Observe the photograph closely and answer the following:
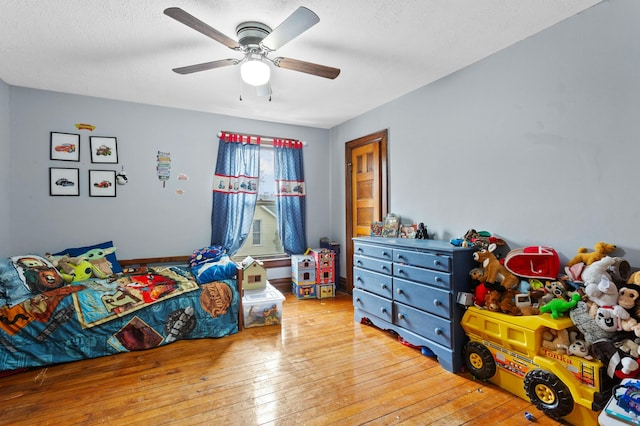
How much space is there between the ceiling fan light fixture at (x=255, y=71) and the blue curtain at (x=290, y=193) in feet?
6.97

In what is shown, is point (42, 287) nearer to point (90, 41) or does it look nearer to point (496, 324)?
point (90, 41)

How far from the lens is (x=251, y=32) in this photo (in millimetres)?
2109

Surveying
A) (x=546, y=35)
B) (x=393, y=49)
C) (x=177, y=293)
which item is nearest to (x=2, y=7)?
(x=177, y=293)

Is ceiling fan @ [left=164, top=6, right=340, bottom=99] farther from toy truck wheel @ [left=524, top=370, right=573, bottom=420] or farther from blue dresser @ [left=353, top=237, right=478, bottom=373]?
toy truck wheel @ [left=524, top=370, right=573, bottom=420]

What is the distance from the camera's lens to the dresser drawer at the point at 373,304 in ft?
9.57

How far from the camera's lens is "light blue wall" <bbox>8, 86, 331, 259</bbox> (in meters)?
3.19

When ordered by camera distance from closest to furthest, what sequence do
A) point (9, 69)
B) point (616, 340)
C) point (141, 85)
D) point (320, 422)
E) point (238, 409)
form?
point (616, 340), point (320, 422), point (238, 409), point (9, 69), point (141, 85)

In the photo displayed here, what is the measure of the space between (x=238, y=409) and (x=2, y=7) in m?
2.85

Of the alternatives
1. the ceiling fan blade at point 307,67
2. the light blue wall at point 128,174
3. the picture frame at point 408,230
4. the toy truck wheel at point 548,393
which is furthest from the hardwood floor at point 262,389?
the ceiling fan blade at point 307,67

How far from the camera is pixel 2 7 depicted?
1928 millimetres

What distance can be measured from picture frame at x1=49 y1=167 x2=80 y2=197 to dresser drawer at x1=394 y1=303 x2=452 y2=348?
3.54m

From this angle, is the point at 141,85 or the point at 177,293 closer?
the point at 177,293

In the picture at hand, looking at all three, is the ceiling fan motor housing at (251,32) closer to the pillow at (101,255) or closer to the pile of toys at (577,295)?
the pile of toys at (577,295)

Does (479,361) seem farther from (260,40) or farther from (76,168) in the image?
(76,168)
